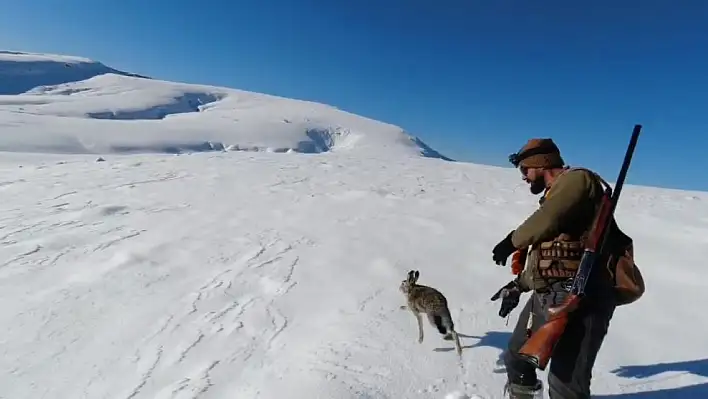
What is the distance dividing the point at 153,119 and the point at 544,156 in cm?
8085

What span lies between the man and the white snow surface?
117 cm

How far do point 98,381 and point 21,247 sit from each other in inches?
169

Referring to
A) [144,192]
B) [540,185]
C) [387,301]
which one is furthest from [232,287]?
[144,192]

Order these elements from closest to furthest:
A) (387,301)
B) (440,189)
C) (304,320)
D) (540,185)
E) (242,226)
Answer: (540,185)
(304,320)
(387,301)
(242,226)
(440,189)

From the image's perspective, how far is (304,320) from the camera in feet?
16.4

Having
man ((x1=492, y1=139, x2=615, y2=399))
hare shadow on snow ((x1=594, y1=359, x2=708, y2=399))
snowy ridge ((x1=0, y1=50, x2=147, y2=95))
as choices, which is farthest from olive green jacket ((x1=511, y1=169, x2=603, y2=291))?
snowy ridge ((x1=0, y1=50, x2=147, y2=95))

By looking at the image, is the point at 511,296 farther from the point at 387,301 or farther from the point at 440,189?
the point at 440,189

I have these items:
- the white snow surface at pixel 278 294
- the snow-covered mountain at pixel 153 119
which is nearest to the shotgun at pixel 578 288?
the white snow surface at pixel 278 294

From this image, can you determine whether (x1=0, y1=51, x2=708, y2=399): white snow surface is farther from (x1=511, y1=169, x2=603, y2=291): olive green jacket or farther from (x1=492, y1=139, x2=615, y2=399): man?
(x1=511, y1=169, x2=603, y2=291): olive green jacket

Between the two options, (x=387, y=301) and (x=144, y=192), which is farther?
(x=144, y=192)

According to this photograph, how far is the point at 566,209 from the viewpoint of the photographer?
258 centimetres

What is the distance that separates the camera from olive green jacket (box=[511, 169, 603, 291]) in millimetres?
2580

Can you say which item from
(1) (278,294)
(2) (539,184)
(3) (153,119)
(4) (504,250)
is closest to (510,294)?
(4) (504,250)

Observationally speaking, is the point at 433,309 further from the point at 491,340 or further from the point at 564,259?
the point at 564,259
